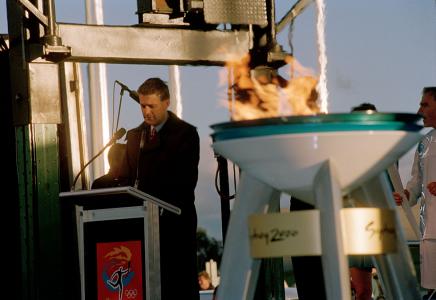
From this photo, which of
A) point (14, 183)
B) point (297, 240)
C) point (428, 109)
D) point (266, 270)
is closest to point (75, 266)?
point (14, 183)

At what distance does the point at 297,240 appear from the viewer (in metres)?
3.86

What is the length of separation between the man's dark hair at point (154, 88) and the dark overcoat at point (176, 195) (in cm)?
20

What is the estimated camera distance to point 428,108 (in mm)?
6312

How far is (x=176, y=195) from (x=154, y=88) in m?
0.60

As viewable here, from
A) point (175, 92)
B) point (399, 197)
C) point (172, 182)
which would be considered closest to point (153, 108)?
point (172, 182)

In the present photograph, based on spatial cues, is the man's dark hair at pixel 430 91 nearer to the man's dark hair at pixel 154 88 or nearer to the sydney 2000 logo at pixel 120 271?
the man's dark hair at pixel 154 88

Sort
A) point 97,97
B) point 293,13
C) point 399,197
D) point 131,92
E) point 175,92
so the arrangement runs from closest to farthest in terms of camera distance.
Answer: point 131,92, point 399,197, point 293,13, point 175,92, point 97,97

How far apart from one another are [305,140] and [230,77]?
8.70 ft

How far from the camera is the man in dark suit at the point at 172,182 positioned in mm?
5930

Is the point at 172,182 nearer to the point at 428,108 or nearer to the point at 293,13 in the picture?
the point at 293,13

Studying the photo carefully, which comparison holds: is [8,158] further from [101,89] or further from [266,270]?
[101,89]

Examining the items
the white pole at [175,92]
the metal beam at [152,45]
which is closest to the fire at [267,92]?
the metal beam at [152,45]

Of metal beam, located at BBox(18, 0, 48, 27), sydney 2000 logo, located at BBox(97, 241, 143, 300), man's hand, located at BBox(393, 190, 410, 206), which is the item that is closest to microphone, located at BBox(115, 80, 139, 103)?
metal beam, located at BBox(18, 0, 48, 27)

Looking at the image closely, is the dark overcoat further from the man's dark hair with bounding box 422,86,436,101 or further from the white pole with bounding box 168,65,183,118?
the white pole with bounding box 168,65,183,118
